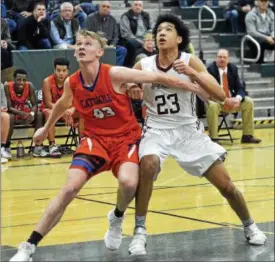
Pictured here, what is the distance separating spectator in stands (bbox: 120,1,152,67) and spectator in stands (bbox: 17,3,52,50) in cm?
79

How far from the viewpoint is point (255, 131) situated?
16.8 m

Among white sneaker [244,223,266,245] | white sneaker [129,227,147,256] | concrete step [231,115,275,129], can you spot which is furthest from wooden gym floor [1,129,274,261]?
concrete step [231,115,275,129]

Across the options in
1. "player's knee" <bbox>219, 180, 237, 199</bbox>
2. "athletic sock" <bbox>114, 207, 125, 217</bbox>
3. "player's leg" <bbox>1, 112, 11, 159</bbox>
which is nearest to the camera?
"player's leg" <bbox>1, 112, 11, 159</bbox>

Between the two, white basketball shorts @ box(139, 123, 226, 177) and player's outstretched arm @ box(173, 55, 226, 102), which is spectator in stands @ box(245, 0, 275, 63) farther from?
player's outstretched arm @ box(173, 55, 226, 102)

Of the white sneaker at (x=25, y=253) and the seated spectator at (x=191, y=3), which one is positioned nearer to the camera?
the white sneaker at (x=25, y=253)

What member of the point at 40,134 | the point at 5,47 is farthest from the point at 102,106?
the point at 5,47

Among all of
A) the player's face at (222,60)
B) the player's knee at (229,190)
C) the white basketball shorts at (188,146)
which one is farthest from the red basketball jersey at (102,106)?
the player's face at (222,60)

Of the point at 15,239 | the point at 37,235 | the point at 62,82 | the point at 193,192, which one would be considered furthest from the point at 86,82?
the point at 193,192

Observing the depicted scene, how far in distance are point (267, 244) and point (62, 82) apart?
9.99ft

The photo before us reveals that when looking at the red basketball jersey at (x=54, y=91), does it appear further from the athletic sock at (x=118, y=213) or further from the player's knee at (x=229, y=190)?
the player's knee at (x=229, y=190)

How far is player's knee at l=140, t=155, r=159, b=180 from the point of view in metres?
7.35

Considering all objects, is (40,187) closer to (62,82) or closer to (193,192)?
(193,192)

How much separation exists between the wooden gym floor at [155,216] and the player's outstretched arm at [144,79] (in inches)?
51.1

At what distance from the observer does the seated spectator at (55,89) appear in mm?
6883
